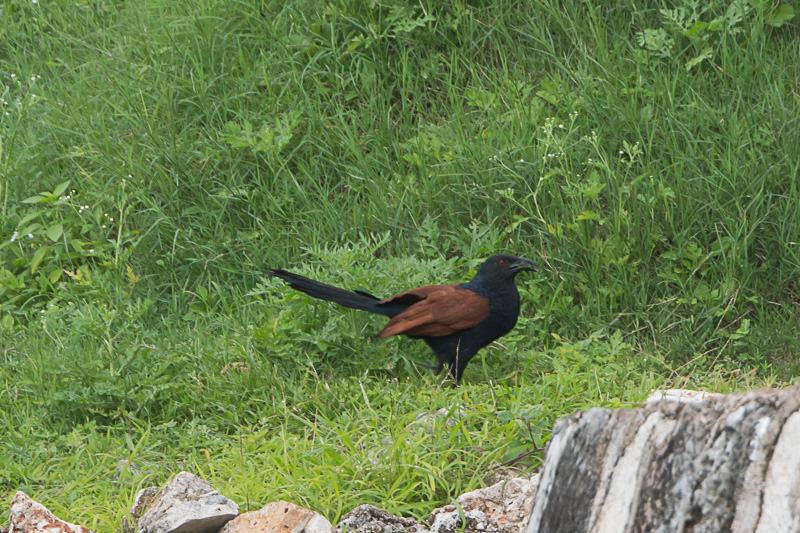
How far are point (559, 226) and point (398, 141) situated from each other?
151 centimetres

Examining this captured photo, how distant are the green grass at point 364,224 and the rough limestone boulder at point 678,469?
107 centimetres

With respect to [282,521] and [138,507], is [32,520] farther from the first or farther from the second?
[282,521]

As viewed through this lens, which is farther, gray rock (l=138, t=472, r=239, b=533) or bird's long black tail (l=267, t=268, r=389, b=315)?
bird's long black tail (l=267, t=268, r=389, b=315)

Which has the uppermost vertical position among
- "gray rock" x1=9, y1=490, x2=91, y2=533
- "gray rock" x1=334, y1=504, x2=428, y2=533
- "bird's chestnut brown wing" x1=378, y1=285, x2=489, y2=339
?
"gray rock" x1=9, y1=490, x2=91, y2=533

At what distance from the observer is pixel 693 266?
4.91m

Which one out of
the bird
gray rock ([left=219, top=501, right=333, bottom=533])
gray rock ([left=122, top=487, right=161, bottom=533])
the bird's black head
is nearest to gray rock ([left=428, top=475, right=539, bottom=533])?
gray rock ([left=219, top=501, right=333, bottom=533])

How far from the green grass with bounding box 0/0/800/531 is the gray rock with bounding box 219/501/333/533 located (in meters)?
0.29

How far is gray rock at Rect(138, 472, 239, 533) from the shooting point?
108 inches

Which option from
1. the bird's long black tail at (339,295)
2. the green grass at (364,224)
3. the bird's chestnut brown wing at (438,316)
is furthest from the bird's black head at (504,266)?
the bird's long black tail at (339,295)

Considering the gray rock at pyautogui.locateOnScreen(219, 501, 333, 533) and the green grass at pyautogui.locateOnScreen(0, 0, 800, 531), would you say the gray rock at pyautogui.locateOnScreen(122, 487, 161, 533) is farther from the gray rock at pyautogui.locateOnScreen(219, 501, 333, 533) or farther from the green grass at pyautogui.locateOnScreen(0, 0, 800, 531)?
the gray rock at pyautogui.locateOnScreen(219, 501, 333, 533)

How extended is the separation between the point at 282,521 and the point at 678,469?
137 cm

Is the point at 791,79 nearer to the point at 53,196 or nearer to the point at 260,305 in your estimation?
the point at 260,305

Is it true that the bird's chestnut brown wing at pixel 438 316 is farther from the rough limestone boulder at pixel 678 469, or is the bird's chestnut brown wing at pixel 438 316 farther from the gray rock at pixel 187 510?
the rough limestone boulder at pixel 678 469

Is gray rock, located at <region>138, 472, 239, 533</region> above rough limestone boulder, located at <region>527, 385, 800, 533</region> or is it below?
below
